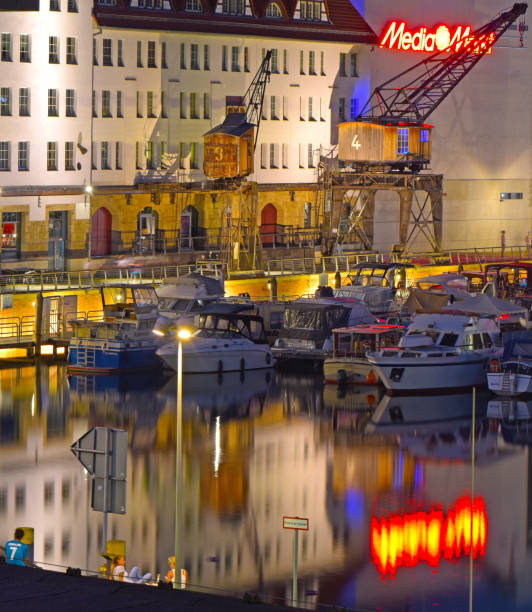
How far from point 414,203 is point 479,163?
17.8 feet

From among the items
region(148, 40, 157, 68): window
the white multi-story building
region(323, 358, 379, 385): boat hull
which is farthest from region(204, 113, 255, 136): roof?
region(323, 358, 379, 385): boat hull

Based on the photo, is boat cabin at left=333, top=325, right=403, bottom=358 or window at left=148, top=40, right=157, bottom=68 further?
window at left=148, top=40, right=157, bottom=68

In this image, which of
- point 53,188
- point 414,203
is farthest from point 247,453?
point 414,203

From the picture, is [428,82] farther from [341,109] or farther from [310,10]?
[310,10]

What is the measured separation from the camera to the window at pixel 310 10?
7756 cm

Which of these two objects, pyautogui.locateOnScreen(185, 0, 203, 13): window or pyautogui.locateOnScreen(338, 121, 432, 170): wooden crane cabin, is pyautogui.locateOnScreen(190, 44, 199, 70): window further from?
pyautogui.locateOnScreen(338, 121, 432, 170): wooden crane cabin

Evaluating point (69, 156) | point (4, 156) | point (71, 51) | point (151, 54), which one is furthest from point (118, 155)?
point (4, 156)

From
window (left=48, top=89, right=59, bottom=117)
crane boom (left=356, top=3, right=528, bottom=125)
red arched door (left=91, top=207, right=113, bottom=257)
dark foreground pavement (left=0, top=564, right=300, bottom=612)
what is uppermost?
crane boom (left=356, top=3, right=528, bottom=125)

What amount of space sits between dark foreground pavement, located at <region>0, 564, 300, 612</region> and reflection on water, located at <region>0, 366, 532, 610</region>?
6926 mm

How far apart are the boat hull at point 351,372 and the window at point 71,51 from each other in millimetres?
23536

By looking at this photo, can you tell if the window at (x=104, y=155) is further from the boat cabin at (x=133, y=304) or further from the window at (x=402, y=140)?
the window at (x=402, y=140)

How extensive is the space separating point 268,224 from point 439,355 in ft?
105

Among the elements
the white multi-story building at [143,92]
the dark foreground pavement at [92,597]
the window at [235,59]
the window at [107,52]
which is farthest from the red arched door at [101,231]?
the dark foreground pavement at [92,597]

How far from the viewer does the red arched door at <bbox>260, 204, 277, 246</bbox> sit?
79.1m
